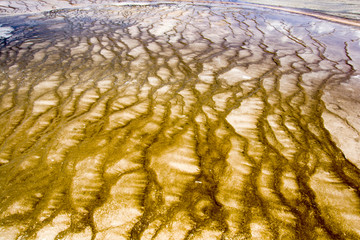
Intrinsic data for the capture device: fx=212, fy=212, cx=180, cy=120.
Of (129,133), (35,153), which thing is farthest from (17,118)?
(129,133)

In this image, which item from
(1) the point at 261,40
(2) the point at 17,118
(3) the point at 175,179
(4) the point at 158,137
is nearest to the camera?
(3) the point at 175,179

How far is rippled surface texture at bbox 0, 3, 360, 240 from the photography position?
1.21m

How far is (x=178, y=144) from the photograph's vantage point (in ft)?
5.76

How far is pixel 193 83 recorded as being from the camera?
9.02 ft

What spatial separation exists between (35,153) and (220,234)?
1.47 m

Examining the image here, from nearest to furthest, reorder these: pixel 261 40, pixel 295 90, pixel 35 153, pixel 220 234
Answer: pixel 220 234, pixel 35 153, pixel 295 90, pixel 261 40

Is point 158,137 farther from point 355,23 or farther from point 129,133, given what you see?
point 355,23

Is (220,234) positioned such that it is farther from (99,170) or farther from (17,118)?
(17,118)

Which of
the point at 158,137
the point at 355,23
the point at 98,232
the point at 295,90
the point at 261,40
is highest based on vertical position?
the point at 355,23

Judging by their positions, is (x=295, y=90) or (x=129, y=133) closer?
(x=129, y=133)

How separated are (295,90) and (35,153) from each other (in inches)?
110

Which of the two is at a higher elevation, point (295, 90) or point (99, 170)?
point (295, 90)

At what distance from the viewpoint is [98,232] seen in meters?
1.14

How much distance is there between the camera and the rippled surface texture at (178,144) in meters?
1.21
